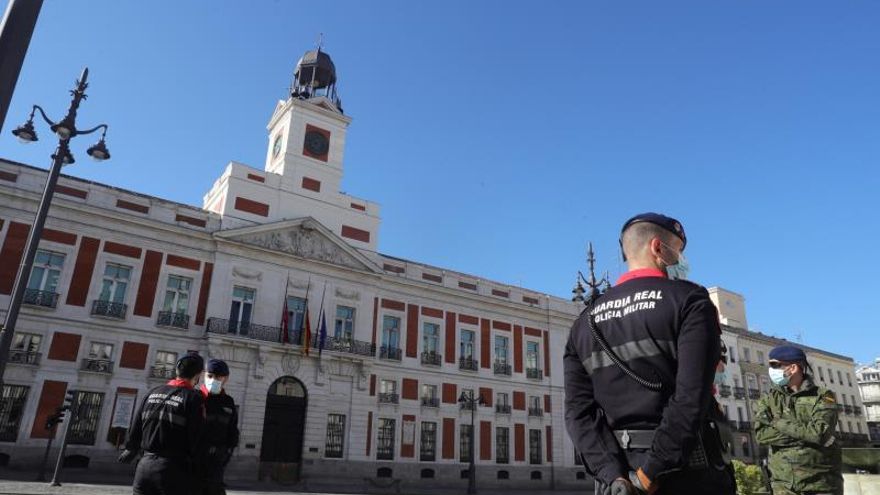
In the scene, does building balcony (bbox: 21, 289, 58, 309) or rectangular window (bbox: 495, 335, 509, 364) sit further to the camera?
rectangular window (bbox: 495, 335, 509, 364)

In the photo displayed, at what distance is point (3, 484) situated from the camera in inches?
614

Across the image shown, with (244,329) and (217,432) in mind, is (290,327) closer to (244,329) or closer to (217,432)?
(244,329)

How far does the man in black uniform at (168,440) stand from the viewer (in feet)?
14.8

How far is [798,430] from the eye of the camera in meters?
4.95

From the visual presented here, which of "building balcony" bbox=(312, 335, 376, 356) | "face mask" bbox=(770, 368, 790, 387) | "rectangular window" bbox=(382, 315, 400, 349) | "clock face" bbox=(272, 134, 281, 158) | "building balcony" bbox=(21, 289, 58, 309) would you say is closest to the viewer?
"face mask" bbox=(770, 368, 790, 387)

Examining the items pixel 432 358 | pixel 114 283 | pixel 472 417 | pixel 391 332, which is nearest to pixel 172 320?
pixel 114 283

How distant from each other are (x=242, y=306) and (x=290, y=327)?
2468 mm

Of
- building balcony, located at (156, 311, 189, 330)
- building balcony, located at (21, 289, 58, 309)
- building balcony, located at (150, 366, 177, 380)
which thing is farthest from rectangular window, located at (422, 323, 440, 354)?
building balcony, located at (21, 289, 58, 309)

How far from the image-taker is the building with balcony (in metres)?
22.5

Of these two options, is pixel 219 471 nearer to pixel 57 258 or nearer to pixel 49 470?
pixel 49 470

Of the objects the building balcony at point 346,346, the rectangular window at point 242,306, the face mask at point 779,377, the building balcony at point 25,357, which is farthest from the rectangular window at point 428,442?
the face mask at point 779,377

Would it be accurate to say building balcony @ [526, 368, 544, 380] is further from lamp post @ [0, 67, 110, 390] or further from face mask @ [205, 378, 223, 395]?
face mask @ [205, 378, 223, 395]

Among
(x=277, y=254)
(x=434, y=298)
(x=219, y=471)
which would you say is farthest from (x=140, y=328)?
(x=219, y=471)

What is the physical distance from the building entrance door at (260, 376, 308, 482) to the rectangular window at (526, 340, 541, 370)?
14239 mm
